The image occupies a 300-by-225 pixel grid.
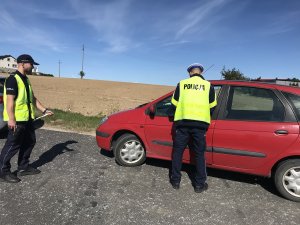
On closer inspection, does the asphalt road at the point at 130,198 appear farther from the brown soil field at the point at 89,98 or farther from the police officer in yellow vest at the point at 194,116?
the brown soil field at the point at 89,98

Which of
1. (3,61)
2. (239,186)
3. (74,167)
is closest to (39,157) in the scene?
(74,167)

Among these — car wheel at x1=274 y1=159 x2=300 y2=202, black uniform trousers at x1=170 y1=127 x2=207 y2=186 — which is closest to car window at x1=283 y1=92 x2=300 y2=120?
car wheel at x1=274 y1=159 x2=300 y2=202

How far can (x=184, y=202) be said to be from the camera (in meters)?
4.30

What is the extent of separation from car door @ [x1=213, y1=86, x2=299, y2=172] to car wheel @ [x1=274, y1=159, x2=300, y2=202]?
21 cm

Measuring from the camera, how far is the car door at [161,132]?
17.0 ft

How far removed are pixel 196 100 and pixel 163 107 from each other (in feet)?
3.37

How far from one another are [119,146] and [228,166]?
6.39 ft

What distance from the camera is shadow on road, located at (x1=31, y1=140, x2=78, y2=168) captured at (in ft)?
19.0

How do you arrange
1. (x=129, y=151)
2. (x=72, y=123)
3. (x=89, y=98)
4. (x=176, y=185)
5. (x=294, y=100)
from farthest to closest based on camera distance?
(x=89, y=98)
(x=72, y=123)
(x=129, y=151)
(x=176, y=185)
(x=294, y=100)

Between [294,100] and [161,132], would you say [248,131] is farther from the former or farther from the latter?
[161,132]

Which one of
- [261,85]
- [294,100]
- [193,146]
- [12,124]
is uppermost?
[261,85]

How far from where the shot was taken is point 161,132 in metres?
5.28

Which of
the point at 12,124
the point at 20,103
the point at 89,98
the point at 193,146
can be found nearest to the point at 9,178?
Answer: the point at 12,124

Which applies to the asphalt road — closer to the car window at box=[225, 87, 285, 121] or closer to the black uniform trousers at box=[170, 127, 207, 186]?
the black uniform trousers at box=[170, 127, 207, 186]
